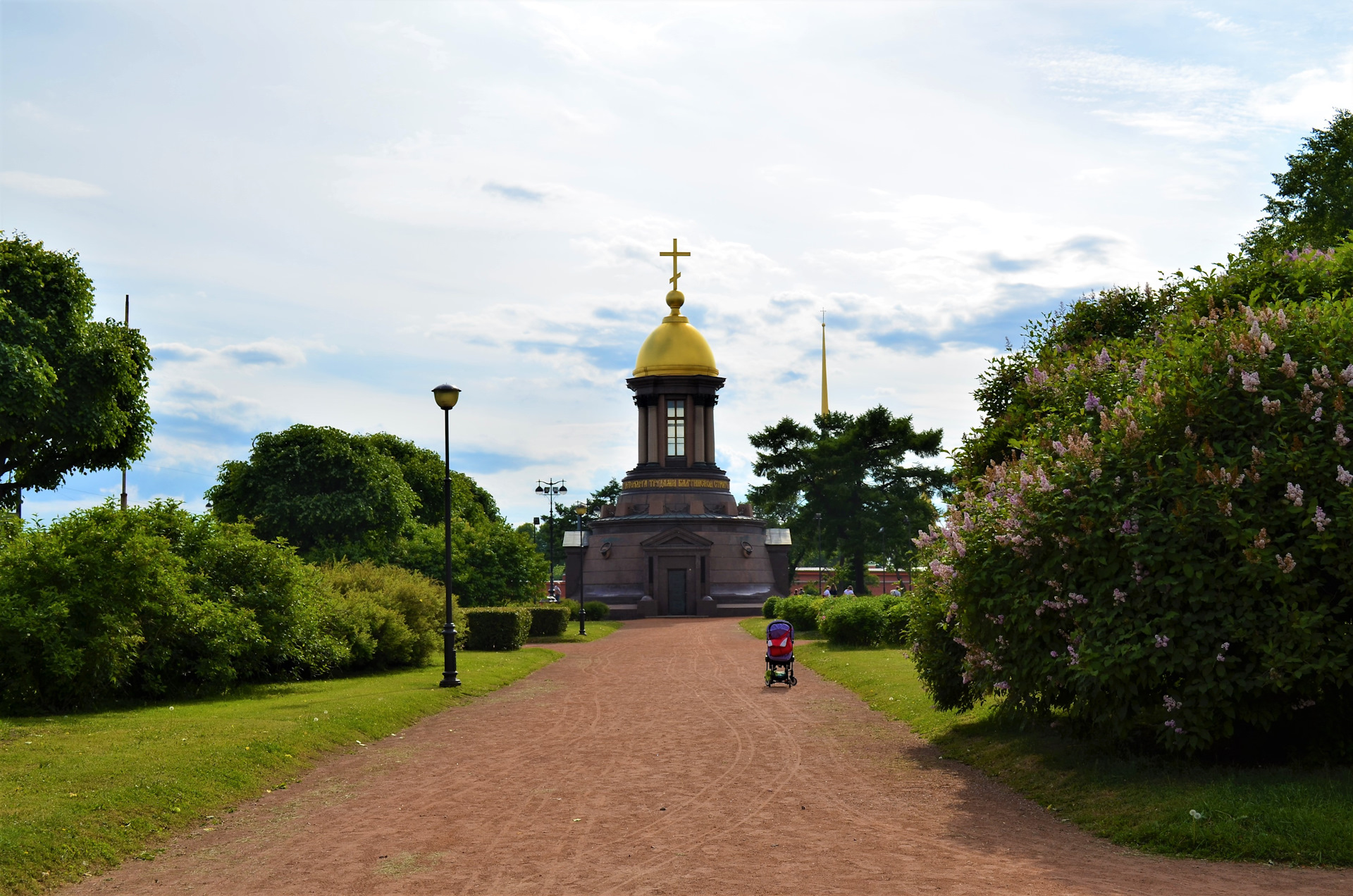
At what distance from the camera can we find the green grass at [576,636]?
4044cm

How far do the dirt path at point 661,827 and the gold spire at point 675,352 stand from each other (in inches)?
1885

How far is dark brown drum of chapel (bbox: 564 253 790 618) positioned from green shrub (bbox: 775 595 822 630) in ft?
50.8

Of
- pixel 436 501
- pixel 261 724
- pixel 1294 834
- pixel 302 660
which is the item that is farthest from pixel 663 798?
pixel 436 501

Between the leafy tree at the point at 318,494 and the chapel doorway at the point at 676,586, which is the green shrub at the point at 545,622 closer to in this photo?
the leafy tree at the point at 318,494

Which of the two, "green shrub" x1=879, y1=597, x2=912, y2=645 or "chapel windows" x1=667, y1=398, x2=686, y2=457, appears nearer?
"green shrub" x1=879, y1=597, x2=912, y2=645

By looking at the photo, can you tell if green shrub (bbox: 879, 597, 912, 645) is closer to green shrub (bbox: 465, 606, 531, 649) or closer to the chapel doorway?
green shrub (bbox: 465, 606, 531, 649)

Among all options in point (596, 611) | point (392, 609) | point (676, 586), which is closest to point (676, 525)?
point (676, 586)

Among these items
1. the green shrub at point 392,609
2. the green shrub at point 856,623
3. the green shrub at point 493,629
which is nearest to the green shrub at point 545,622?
the green shrub at point 493,629

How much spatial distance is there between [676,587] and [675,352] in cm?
1372

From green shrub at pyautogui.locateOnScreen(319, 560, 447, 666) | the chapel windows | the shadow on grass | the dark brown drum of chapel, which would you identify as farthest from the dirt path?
the chapel windows

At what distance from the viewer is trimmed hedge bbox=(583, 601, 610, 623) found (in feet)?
184

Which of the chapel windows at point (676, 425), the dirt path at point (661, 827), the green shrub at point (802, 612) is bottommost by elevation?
the dirt path at point (661, 827)

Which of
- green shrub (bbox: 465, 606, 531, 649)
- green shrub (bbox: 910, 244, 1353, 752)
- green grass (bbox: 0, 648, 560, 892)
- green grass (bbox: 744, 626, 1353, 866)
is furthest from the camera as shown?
green shrub (bbox: 465, 606, 531, 649)

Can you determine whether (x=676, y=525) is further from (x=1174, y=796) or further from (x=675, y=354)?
(x=1174, y=796)
